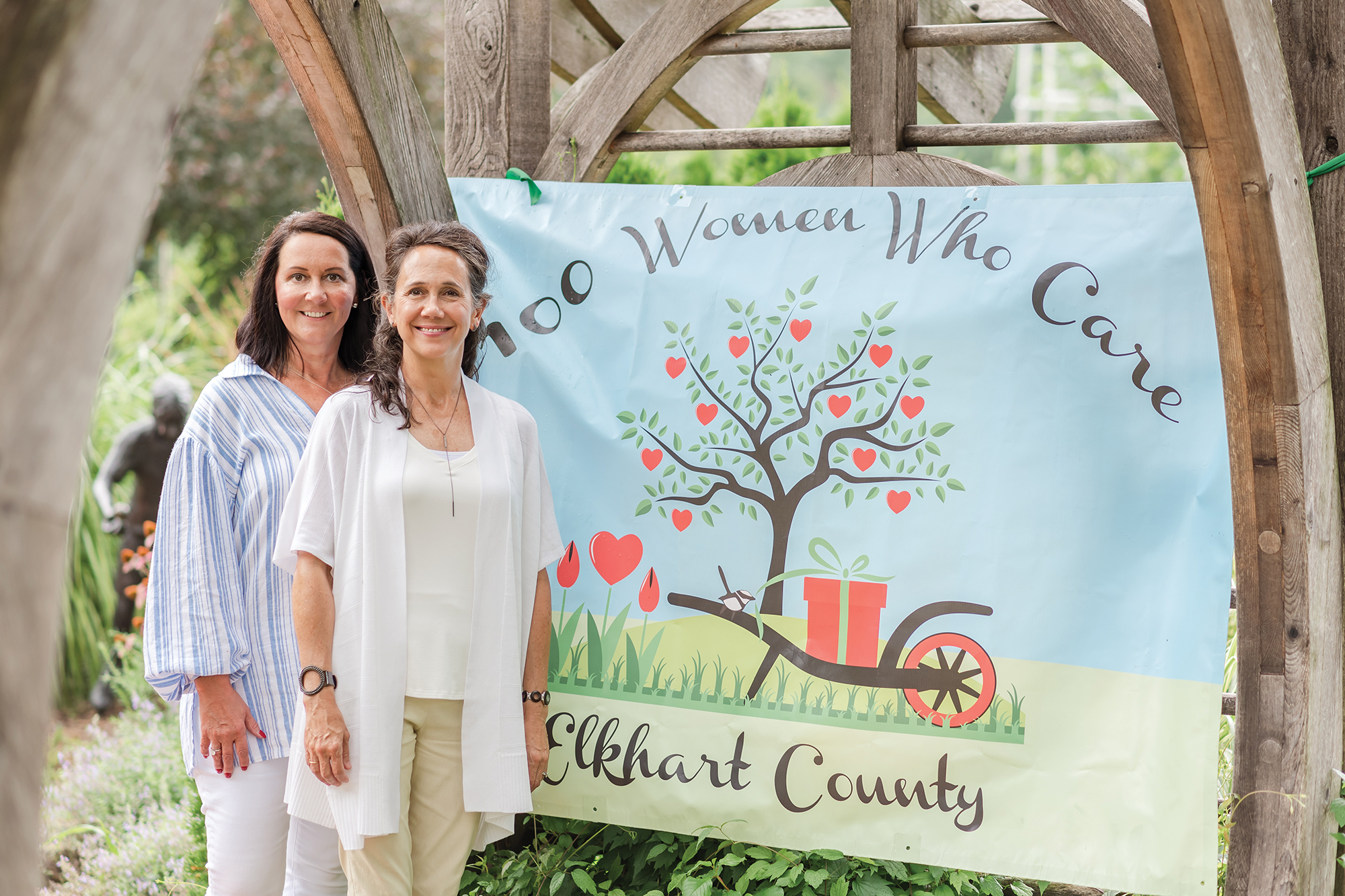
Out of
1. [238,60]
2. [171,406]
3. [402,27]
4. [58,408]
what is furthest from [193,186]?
[58,408]

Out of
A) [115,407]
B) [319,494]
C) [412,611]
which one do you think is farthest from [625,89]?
[115,407]

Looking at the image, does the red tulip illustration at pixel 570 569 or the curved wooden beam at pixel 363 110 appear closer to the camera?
the curved wooden beam at pixel 363 110

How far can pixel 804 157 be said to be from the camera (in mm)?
4789

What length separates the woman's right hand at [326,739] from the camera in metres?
1.68

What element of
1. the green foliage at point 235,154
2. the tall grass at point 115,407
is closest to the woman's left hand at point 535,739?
the tall grass at point 115,407

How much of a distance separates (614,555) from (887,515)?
1.97 ft

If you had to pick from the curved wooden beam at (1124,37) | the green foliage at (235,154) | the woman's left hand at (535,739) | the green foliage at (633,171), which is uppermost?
the green foliage at (235,154)

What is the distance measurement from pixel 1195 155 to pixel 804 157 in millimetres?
3294

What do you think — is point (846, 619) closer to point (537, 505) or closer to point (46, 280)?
point (537, 505)

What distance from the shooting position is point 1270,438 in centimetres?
176

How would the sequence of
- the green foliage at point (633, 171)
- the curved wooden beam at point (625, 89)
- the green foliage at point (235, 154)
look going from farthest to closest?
the green foliage at point (235, 154) → the green foliage at point (633, 171) → the curved wooden beam at point (625, 89)

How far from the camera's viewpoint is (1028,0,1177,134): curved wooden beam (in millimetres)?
2059

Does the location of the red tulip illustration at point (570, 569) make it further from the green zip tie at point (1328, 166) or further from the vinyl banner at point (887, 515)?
the green zip tie at point (1328, 166)

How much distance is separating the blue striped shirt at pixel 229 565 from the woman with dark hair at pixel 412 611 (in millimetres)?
117
